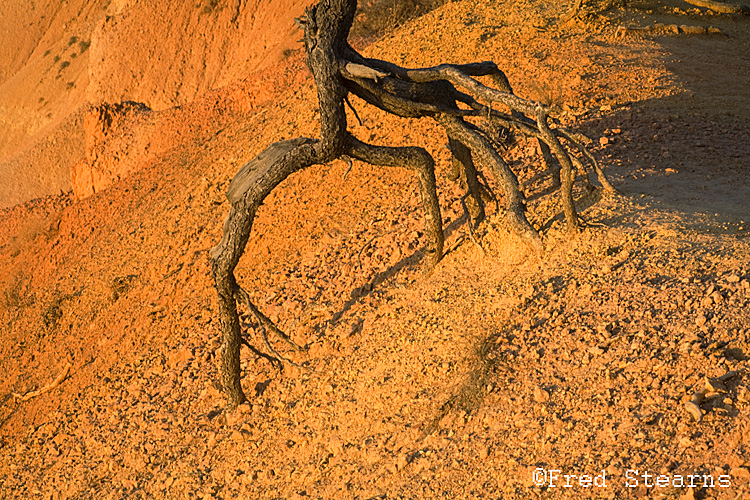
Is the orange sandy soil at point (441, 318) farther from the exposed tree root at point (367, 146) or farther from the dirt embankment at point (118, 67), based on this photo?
the dirt embankment at point (118, 67)

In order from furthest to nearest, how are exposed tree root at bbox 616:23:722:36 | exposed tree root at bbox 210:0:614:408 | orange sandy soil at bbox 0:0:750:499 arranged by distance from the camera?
exposed tree root at bbox 616:23:722:36 < exposed tree root at bbox 210:0:614:408 < orange sandy soil at bbox 0:0:750:499

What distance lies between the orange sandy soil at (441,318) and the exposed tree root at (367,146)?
0.45 meters

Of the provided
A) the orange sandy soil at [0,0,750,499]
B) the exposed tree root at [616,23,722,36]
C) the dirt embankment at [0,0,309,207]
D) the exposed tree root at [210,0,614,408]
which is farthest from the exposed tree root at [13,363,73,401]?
the exposed tree root at [616,23,722,36]

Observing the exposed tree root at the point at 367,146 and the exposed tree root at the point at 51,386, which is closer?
the exposed tree root at the point at 367,146

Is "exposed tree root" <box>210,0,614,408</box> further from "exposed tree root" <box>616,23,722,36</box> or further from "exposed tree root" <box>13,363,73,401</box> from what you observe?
"exposed tree root" <box>616,23,722,36</box>

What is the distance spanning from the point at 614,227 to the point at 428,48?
16.6ft

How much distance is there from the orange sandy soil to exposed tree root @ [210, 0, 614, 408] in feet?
1.47

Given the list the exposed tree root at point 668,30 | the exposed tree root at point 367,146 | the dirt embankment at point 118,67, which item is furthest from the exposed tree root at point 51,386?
the exposed tree root at point 668,30

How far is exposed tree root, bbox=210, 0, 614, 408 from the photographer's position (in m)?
4.40

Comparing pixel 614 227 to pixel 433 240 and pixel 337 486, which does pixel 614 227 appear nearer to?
pixel 433 240

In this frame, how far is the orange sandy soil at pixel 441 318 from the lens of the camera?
3.60 metres

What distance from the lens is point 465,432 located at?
386 centimetres

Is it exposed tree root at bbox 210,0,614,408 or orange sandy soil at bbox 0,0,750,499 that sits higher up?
exposed tree root at bbox 210,0,614,408

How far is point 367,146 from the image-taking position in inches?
191
